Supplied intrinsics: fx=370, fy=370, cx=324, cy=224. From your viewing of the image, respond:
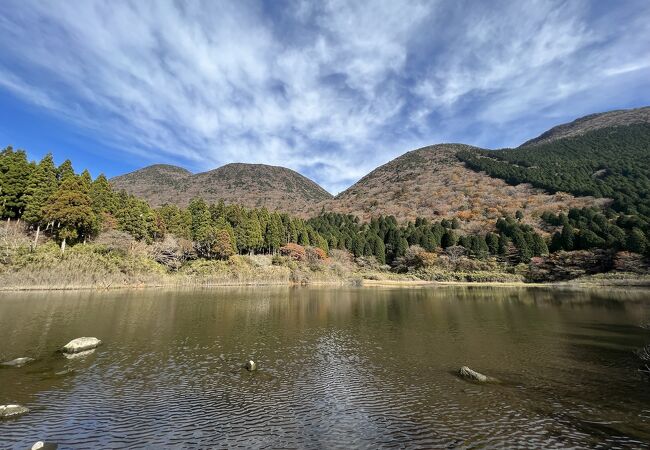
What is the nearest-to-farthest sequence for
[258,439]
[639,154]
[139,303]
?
[258,439] → [139,303] → [639,154]

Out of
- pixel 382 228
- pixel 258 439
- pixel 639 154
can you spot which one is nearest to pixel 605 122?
pixel 639 154

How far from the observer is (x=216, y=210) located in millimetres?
66438

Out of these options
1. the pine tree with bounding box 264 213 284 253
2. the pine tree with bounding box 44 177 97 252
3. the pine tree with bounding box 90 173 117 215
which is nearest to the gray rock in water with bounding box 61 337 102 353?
the pine tree with bounding box 44 177 97 252

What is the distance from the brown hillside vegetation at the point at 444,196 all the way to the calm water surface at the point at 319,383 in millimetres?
75337

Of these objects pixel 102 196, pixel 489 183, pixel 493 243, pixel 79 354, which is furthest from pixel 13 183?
pixel 489 183

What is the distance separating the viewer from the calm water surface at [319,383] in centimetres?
880

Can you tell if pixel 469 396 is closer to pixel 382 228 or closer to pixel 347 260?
pixel 347 260

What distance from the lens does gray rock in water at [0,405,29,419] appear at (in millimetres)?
9274

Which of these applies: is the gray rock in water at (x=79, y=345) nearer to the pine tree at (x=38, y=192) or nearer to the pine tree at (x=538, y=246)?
the pine tree at (x=38, y=192)

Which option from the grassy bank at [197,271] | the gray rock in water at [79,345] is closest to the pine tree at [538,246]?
the grassy bank at [197,271]

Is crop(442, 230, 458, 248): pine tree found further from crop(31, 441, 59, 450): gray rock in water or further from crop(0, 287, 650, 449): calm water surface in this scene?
crop(31, 441, 59, 450): gray rock in water

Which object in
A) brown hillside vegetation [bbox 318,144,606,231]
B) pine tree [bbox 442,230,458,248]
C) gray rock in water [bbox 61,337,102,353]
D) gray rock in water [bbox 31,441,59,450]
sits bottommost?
gray rock in water [bbox 31,441,59,450]

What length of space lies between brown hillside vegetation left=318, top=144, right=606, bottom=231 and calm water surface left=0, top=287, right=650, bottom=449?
75337 millimetres

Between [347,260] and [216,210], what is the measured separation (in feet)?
92.2
